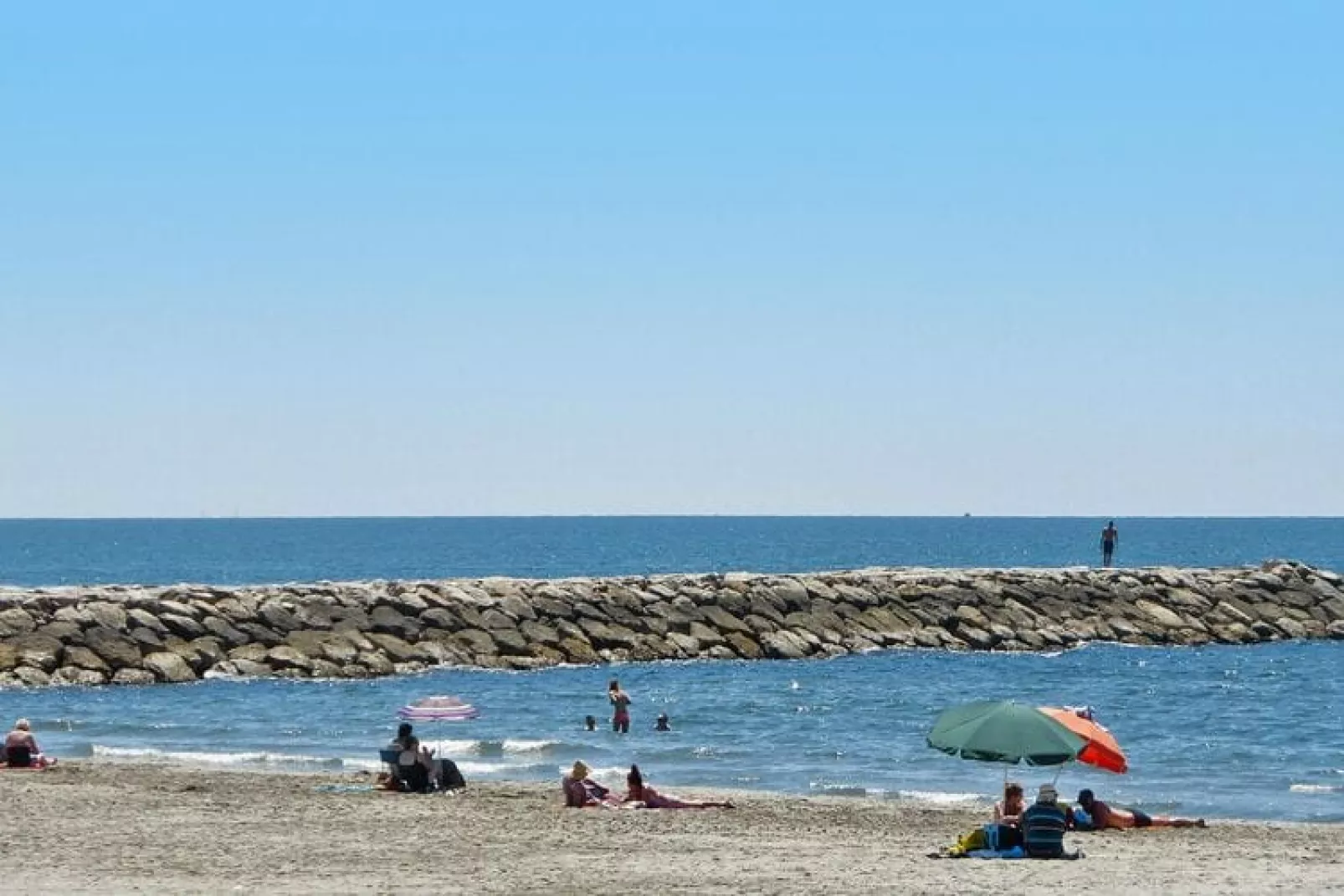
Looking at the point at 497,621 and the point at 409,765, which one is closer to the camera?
the point at 409,765

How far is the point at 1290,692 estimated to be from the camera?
4266 cm

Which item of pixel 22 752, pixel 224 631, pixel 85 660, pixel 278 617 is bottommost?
pixel 22 752

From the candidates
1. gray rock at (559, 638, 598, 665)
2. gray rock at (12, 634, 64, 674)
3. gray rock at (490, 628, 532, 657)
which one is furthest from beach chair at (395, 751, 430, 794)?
gray rock at (559, 638, 598, 665)

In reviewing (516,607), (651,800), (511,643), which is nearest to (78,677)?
(511,643)

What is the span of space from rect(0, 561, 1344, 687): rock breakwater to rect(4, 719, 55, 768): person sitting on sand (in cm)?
1195

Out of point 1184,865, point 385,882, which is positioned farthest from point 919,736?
point 385,882

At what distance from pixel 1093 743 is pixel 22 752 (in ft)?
48.2

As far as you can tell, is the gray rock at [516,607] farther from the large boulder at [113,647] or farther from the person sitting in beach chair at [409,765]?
the person sitting in beach chair at [409,765]

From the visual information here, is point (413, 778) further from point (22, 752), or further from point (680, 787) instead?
point (22, 752)

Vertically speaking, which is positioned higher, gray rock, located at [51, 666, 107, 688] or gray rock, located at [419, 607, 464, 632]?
gray rock, located at [419, 607, 464, 632]

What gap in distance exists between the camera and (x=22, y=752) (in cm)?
2694

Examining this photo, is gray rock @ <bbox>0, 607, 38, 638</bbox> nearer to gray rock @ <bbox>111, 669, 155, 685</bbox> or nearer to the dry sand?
gray rock @ <bbox>111, 669, 155, 685</bbox>

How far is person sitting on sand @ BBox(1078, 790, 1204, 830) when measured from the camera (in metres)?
22.2

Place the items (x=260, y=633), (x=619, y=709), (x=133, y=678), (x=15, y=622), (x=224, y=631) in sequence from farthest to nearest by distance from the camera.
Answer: (x=260, y=633) < (x=224, y=631) < (x=15, y=622) < (x=133, y=678) < (x=619, y=709)
